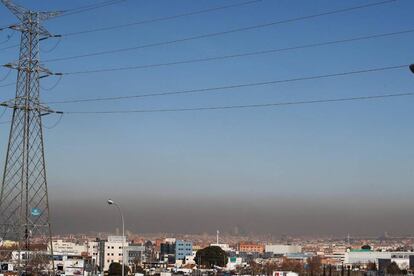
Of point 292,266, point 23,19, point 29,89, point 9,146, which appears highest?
point 23,19

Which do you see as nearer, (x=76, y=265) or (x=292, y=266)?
(x=76, y=265)

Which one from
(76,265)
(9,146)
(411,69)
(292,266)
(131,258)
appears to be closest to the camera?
(411,69)

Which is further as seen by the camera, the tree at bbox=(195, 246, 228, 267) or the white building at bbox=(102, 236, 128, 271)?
the tree at bbox=(195, 246, 228, 267)

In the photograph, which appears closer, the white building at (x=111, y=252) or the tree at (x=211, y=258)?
the white building at (x=111, y=252)

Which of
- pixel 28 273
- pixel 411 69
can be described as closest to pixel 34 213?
pixel 28 273

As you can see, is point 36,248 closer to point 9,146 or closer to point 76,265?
point 9,146

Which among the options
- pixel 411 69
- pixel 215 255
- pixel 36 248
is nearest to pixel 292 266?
pixel 215 255

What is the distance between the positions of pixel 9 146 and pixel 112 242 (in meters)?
138

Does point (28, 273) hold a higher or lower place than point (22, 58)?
lower

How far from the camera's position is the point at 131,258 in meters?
198

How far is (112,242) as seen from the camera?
185 meters

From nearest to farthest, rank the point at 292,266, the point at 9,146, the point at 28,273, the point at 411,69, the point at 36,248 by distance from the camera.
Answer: the point at 411,69 < the point at 9,146 < the point at 28,273 < the point at 36,248 < the point at 292,266

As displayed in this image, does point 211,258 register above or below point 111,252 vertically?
below

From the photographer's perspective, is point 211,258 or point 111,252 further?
point 111,252
